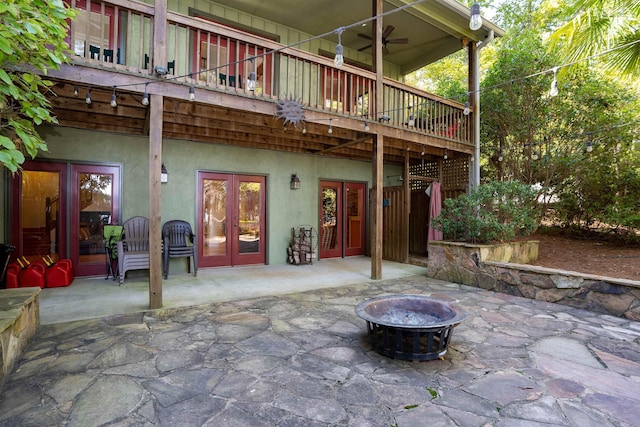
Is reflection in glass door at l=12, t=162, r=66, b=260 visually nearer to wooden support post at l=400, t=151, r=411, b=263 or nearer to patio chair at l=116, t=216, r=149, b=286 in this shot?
patio chair at l=116, t=216, r=149, b=286

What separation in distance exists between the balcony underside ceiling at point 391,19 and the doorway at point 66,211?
413cm

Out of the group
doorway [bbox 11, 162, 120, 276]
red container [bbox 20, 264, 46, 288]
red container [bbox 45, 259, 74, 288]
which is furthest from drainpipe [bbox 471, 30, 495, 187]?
red container [bbox 20, 264, 46, 288]

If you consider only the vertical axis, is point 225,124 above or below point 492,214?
above

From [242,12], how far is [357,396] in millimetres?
7017

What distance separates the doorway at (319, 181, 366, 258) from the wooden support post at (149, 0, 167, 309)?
4.50 m

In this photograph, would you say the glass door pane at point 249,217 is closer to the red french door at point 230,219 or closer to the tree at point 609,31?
the red french door at point 230,219

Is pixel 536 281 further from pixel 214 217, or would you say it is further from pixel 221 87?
pixel 214 217

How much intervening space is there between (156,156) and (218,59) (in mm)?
1383

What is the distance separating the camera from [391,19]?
6582 mm

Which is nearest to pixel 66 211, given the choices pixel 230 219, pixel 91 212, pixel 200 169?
pixel 91 212

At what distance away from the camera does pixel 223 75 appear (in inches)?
218

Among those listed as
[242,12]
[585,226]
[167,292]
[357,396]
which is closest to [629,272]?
[585,226]

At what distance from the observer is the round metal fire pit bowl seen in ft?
8.31

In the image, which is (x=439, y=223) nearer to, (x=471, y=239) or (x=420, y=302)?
(x=471, y=239)
